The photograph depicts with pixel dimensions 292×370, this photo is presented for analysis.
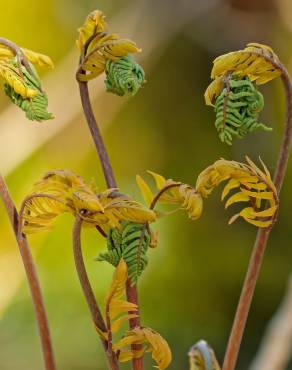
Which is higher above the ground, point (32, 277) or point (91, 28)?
point (91, 28)

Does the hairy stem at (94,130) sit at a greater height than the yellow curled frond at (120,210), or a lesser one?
greater

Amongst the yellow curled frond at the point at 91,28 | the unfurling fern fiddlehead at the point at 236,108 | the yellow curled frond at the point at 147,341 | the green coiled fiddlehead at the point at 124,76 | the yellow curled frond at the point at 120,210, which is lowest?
the yellow curled frond at the point at 147,341

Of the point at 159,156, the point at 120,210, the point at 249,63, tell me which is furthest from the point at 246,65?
the point at 159,156

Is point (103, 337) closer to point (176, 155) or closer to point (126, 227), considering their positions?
point (126, 227)

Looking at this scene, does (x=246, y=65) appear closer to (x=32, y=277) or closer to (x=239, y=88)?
(x=239, y=88)

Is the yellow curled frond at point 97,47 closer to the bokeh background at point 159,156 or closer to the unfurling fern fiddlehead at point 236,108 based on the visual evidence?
the unfurling fern fiddlehead at point 236,108

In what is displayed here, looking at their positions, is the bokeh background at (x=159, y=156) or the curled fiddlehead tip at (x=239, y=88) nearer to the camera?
the curled fiddlehead tip at (x=239, y=88)

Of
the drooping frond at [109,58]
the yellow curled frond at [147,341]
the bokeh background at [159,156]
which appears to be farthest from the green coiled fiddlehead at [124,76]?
the bokeh background at [159,156]
